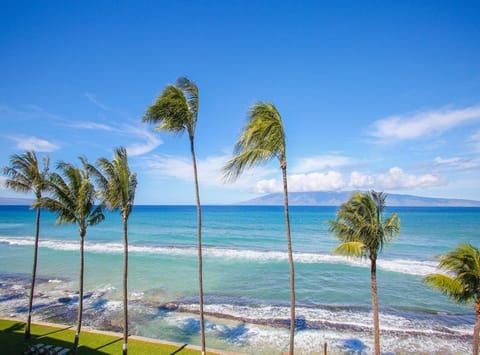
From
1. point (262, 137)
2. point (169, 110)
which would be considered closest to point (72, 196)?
point (169, 110)

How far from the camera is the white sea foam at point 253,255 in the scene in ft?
96.8

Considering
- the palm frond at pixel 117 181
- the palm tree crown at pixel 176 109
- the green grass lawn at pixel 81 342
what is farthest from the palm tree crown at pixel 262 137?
the green grass lawn at pixel 81 342

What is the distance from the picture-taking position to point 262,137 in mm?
7605

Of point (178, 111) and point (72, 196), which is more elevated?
point (178, 111)

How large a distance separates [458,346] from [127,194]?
17.2m

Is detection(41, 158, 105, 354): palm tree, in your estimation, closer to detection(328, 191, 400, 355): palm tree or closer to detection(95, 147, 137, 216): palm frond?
detection(95, 147, 137, 216): palm frond

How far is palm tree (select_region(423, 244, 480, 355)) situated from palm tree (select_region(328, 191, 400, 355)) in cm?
155

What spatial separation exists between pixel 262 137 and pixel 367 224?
15.4ft

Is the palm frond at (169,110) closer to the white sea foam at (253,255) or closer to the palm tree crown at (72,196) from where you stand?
the palm tree crown at (72,196)

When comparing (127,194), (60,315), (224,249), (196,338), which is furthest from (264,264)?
(127,194)

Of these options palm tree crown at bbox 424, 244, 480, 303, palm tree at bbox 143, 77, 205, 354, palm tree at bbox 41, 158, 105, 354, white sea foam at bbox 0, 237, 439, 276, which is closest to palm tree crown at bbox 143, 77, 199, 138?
palm tree at bbox 143, 77, 205, 354

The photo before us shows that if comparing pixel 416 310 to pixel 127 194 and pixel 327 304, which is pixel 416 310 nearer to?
pixel 327 304

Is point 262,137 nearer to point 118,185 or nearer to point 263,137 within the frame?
point 263,137

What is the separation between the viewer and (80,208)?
1030 centimetres
